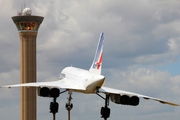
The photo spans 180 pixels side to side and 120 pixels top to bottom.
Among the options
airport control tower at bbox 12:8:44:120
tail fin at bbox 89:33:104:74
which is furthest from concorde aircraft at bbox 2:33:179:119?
airport control tower at bbox 12:8:44:120

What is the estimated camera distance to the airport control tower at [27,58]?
447 feet

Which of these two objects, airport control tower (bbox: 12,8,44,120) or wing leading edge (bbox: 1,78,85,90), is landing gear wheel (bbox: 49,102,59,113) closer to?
wing leading edge (bbox: 1,78,85,90)

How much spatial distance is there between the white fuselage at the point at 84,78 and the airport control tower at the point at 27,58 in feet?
144

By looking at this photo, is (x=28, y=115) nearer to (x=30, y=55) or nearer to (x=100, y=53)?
(x=30, y=55)

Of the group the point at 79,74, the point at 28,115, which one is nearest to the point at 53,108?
the point at 79,74

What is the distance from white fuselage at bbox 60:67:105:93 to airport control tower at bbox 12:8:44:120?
43.9 m

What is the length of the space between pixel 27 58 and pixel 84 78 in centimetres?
5994

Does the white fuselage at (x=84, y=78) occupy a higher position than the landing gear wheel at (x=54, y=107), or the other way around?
the white fuselage at (x=84, y=78)

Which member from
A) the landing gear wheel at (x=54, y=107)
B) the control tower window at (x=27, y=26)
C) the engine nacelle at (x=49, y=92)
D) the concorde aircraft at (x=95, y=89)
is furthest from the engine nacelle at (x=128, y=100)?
the control tower window at (x=27, y=26)

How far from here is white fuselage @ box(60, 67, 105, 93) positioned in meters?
71.6

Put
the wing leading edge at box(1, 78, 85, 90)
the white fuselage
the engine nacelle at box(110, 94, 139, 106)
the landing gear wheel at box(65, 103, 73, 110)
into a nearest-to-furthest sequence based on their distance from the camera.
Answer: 1. the white fuselage
2. the engine nacelle at box(110, 94, 139, 106)
3. the wing leading edge at box(1, 78, 85, 90)
4. the landing gear wheel at box(65, 103, 73, 110)

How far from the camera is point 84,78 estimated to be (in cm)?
7775

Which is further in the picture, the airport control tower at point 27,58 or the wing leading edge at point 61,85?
the airport control tower at point 27,58

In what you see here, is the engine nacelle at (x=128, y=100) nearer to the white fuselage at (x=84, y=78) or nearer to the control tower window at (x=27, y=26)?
the white fuselage at (x=84, y=78)
